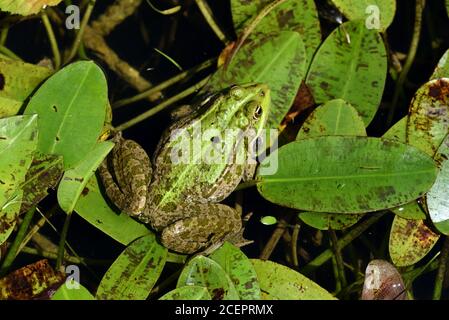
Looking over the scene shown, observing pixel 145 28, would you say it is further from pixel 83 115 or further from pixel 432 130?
pixel 432 130

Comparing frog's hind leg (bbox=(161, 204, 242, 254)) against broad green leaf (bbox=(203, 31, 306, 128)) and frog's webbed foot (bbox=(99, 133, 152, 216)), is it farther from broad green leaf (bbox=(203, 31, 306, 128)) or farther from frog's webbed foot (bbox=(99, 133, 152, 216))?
broad green leaf (bbox=(203, 31, 306, 128))

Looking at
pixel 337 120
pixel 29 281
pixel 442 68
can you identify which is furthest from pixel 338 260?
pixel 29 281

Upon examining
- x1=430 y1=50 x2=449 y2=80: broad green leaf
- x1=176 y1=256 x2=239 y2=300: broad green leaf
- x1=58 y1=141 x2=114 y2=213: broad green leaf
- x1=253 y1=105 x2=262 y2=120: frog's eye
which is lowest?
x1=176 y1=256 x2=239 y2=300: broad green leaf

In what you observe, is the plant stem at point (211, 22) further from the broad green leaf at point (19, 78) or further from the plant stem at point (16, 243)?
the plant stem at point (16, 243)

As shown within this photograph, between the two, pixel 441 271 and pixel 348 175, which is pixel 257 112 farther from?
pixel 441 271

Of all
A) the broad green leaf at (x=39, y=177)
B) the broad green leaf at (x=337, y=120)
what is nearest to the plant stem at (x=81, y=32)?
the broad green leaf at (x=39, y=177)

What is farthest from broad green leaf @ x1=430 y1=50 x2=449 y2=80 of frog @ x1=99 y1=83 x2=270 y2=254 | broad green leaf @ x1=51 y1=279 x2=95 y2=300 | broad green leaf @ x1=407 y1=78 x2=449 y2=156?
broad green leaf @ x1=51 y1=279 x2=95 y2=300

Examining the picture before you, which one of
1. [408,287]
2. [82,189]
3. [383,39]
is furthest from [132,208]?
[383,39]
